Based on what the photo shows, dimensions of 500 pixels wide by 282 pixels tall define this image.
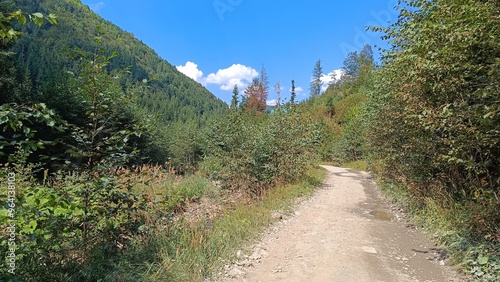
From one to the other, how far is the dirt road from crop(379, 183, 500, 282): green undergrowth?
22cm

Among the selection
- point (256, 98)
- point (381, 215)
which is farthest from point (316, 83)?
point (381, 215)

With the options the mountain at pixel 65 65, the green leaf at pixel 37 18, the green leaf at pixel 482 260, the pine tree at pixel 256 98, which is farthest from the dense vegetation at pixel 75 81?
the pine tree at pixel 256 98

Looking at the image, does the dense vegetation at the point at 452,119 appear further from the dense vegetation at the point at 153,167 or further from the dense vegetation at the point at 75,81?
the dense vegetation at the point at 75,81

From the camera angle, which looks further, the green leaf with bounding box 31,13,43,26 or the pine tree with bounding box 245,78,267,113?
the pine tree with bounding box 245,78,267,113

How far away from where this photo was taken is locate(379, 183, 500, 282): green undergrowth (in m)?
4.27

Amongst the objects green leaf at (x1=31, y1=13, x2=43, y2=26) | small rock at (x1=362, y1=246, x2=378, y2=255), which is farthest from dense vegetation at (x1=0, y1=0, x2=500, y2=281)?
small rock at (x1=362, y1=246, x2=378, y2=255)

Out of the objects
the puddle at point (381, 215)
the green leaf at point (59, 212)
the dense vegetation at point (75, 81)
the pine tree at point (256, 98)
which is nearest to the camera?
the green leaf at point (59, 212)

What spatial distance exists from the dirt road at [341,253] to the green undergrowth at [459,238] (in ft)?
0.71

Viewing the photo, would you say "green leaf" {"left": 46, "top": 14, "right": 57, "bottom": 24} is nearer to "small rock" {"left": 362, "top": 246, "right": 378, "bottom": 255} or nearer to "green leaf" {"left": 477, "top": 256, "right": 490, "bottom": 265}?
"small rock" {"left": 362, "top": 246, "right": 378, "bottom": 255}

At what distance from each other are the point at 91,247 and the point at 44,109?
234cm

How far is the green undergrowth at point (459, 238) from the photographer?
4.27m

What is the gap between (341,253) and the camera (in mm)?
5164

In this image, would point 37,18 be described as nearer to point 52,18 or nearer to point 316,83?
point 52,18

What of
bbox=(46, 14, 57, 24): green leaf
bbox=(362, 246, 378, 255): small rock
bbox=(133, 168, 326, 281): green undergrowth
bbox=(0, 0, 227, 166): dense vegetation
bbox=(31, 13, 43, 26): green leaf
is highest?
bbox=(0, 0, 227, 166): dense vegetation
